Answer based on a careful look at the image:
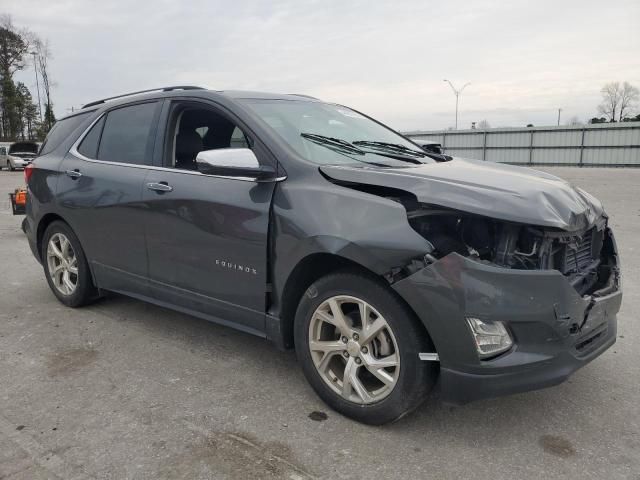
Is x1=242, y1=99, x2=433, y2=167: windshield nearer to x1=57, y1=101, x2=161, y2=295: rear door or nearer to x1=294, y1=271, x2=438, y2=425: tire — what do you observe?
x1=294, y1=271, x2=438, y2=425: tire

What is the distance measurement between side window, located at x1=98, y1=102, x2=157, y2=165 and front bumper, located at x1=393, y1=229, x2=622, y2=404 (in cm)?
239

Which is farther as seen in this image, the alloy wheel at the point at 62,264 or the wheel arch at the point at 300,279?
the alloy wheel at the point at 62,264

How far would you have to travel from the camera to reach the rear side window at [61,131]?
4.71m

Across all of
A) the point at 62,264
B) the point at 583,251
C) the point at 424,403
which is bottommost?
the point at 424,403

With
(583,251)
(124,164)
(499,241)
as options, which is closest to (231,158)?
(124,164)

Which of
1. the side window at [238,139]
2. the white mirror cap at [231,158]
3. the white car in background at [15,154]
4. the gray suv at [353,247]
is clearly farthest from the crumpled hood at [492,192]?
the white car in background at [15,154]

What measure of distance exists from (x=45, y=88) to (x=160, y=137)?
232ft

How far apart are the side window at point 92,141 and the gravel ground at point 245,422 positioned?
148cm

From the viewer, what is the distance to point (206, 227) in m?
3.32

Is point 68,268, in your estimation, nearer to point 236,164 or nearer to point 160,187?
point 160,187

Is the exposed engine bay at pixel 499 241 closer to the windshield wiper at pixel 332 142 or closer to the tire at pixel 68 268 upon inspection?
the windshield wiper at pixel 332 142

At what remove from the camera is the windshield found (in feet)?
10.7

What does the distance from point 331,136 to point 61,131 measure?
275cm

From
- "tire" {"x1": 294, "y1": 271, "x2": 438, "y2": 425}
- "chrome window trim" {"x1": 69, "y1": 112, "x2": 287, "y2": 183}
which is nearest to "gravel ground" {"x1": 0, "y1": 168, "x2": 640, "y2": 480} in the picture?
"tire" {"x1": 294, "y1": 271, "x2": 438, "y2": 425}
